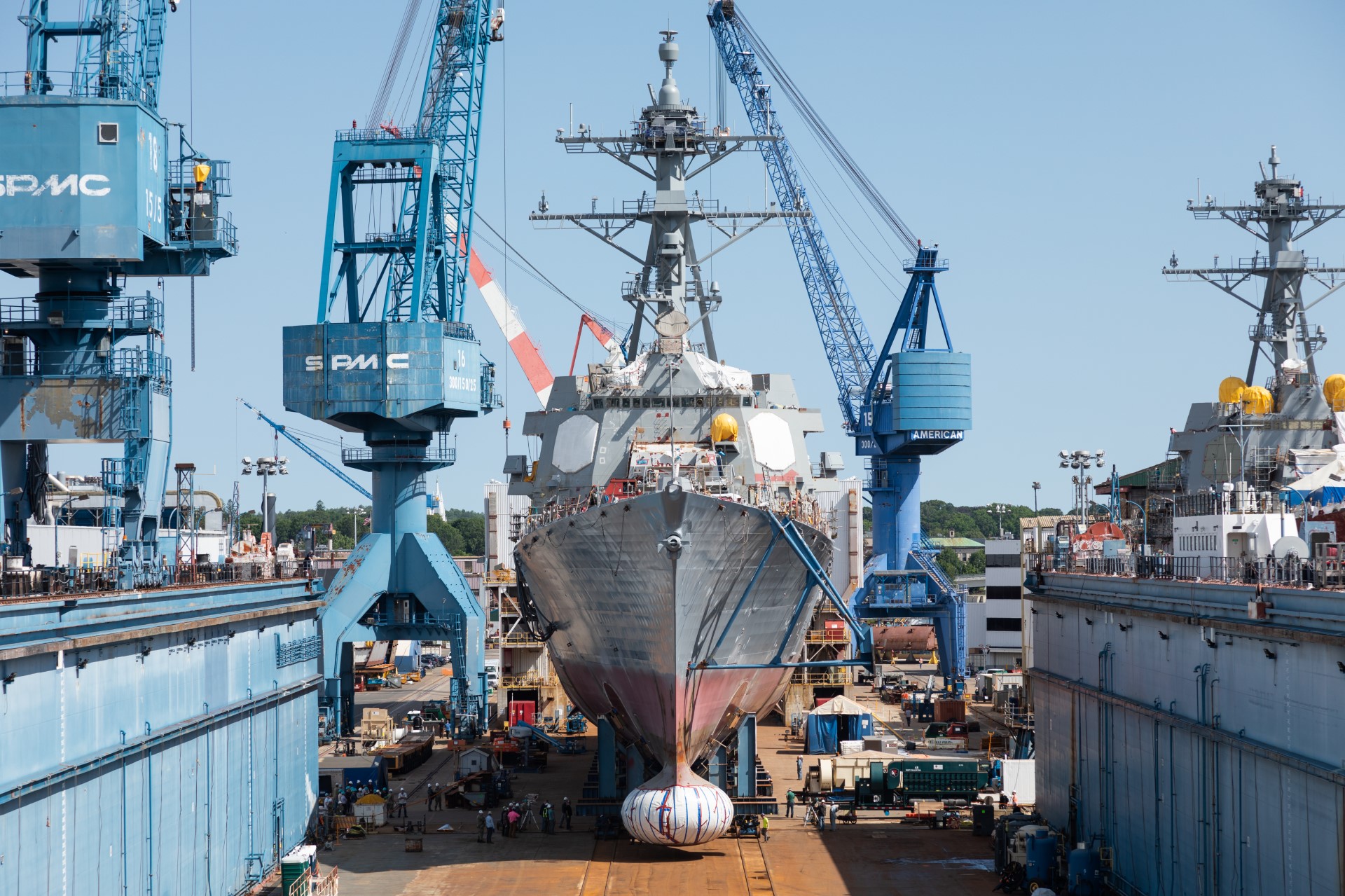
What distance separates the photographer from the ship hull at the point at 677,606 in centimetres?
3484

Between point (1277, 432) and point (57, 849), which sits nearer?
point (57, 849)

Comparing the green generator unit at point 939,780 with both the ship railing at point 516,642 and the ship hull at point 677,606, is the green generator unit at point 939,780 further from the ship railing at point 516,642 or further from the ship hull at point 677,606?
the ship railing at point 516,642

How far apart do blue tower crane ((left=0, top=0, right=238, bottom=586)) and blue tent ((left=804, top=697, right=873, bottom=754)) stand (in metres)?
23.0

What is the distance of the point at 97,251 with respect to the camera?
34.9 meters

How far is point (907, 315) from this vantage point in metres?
74.3

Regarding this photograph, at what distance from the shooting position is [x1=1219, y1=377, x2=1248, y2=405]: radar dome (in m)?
49.7

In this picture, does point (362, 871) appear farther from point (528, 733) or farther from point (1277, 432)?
point (1277, 432)

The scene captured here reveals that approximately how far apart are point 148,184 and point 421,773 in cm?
2305

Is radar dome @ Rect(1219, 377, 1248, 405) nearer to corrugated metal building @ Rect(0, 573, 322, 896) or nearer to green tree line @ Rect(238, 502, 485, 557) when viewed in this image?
corrugated metal building @ Rect(0, 573, 322, 896)

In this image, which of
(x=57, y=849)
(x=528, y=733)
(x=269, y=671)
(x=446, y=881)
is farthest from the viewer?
(x=528, y=733)

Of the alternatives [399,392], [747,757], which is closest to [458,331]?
[399,392]

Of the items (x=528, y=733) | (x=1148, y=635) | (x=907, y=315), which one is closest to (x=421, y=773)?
(x=528, y=733)

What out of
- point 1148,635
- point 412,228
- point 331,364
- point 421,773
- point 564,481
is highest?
point 412,228

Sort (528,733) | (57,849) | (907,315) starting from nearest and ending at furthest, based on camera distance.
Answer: (57,849)
(528,733)
(907,315)
